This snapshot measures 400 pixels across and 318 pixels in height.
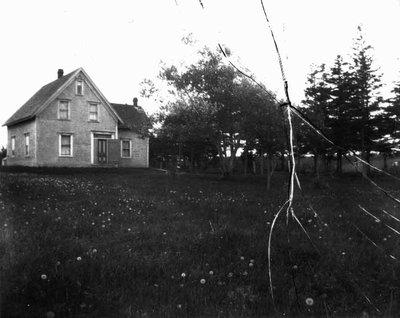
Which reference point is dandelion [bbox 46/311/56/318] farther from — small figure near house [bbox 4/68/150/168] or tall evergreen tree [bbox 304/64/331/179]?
tall evergreen tree [bbox 304/64/331/179]

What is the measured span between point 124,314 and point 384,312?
164 cm

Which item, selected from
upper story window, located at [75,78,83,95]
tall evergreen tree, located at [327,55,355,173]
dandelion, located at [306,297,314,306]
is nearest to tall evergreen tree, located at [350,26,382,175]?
tall evergreen tree, located at [327,55,355,173]

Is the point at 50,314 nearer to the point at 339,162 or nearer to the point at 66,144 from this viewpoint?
the point at 66,144

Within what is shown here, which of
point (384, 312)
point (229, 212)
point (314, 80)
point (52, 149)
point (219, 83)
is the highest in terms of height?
point (219, 83)

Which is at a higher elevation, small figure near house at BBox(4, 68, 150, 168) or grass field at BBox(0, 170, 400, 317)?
small figure near house at BBox(4, 68, 150, 168)

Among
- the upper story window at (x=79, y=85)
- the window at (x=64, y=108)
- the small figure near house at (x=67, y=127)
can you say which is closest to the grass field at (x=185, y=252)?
the small figure near house at (x=67, y=127)

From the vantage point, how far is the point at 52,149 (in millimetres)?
4031

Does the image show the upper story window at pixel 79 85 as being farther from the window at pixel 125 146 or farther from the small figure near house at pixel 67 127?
the window at pixel 125 146

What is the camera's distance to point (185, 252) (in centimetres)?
→ 365

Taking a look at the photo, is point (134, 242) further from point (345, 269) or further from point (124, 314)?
point (345, 269)

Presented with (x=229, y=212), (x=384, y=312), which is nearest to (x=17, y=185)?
(x=229, y=212)

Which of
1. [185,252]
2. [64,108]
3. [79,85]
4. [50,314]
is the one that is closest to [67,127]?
[64,108]

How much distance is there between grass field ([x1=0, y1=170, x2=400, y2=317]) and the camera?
2.66 metres

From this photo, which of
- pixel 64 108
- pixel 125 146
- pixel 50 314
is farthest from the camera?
pixel 125 146
